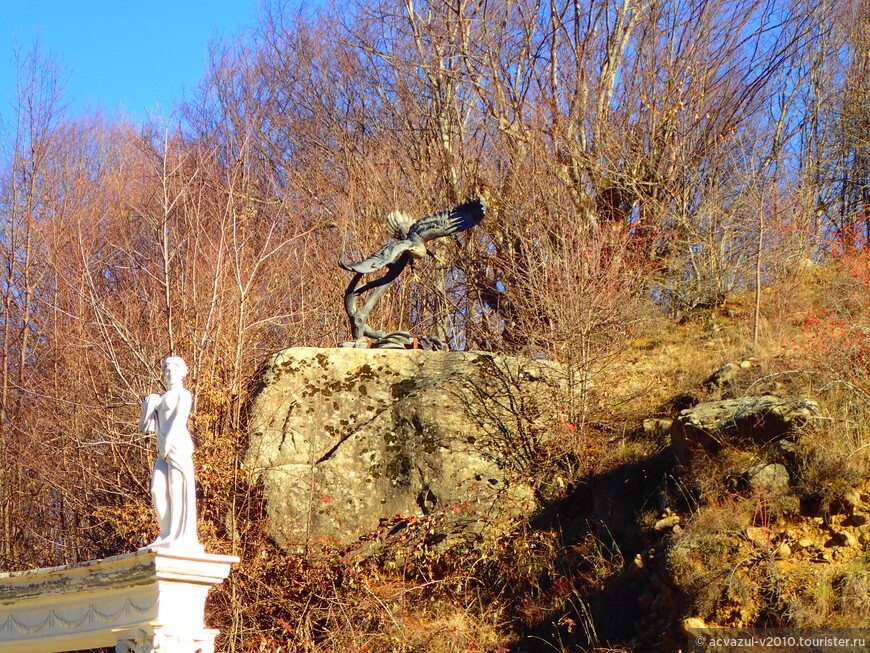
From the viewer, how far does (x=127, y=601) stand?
6.70 metres

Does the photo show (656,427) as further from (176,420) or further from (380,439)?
(176,420)

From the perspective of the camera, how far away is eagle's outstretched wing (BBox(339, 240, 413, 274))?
37.0ft

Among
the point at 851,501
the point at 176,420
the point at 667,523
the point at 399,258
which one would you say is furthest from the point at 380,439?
the point at 851,501

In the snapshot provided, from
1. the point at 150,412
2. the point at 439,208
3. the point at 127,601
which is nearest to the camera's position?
the point at 127,601

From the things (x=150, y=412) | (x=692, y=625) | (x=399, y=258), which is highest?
(x=399, y=258)

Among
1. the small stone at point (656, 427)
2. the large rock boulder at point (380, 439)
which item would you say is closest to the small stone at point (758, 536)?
the small stone at point (656, 427)

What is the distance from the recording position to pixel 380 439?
36.4 ft

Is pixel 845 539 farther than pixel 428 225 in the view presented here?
No

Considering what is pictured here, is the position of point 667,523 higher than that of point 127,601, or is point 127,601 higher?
point 667,523

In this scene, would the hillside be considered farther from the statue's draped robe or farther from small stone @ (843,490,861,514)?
the statue's draped robe

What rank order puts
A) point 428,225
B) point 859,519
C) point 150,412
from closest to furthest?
1. point 150,412
2. point 859,519
3. point 428,225

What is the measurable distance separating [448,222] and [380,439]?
2.62 m

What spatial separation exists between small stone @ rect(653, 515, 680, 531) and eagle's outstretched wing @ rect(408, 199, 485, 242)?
13.5 ft

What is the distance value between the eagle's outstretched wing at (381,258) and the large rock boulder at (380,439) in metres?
0.90
